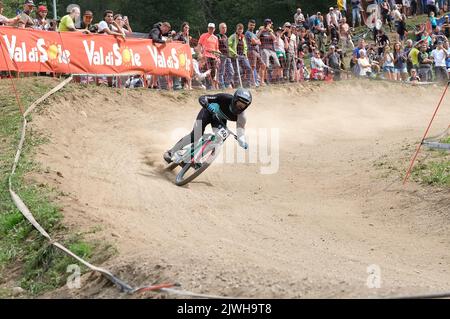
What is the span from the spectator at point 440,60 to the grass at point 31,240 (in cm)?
1728

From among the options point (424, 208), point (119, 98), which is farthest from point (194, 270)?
point (119, 98)

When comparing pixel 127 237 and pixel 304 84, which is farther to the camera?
pixel 304 84

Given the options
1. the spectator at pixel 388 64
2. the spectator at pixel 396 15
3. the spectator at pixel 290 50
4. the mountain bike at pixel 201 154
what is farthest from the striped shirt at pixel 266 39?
the mountain bike at pixel 201 154

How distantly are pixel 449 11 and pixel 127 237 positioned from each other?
30.5 metres

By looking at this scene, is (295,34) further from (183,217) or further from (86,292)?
(86,292)

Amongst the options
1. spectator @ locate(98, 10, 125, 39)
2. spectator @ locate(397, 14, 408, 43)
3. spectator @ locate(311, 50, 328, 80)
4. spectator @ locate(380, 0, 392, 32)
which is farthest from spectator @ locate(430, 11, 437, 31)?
spectator @ locate(98, 10, 125, 39)

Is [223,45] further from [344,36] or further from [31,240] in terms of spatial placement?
[31,240]

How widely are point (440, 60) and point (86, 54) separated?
1370 centimetres

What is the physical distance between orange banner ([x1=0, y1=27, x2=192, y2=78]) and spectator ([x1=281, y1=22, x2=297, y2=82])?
401cm

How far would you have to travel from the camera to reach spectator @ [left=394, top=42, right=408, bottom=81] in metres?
28.0

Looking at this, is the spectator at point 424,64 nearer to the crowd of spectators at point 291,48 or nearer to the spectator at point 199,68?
the crowd of spectators at point 291,48

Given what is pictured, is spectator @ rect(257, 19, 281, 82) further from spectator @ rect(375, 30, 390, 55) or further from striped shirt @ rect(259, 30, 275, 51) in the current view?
spectator @ rect(375, 30, 390, 55)
